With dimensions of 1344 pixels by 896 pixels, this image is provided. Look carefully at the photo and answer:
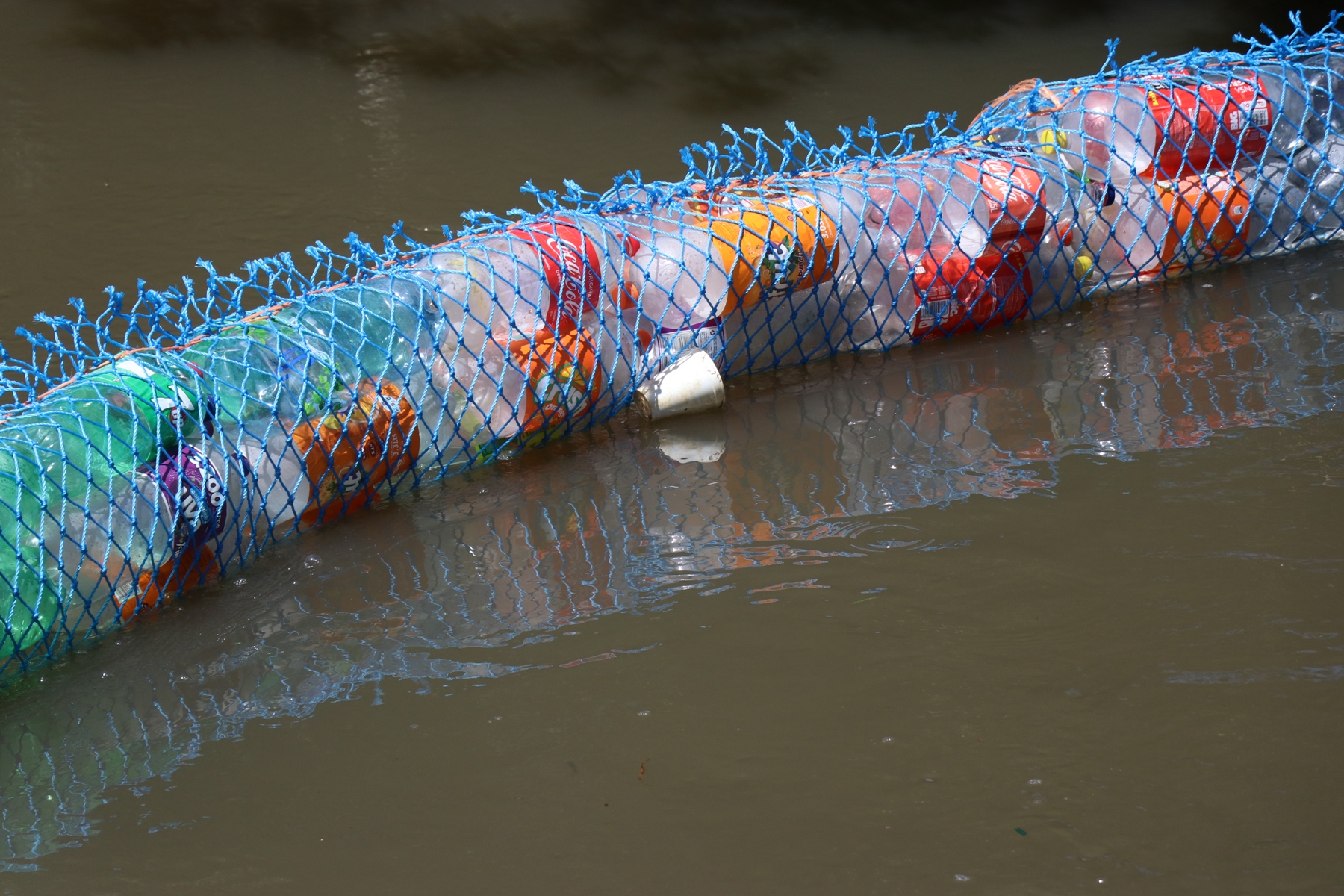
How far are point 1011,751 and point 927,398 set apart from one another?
1361 millimetres

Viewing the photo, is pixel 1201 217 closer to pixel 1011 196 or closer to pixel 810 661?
pixel 1011 196

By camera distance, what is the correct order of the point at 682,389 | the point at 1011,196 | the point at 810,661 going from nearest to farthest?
the point at 810,661
the point at 682,389
the point at 1011,196

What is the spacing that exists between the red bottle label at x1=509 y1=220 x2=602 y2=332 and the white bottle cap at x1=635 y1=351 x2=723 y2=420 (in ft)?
0.84

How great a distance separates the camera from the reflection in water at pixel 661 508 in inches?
90.0

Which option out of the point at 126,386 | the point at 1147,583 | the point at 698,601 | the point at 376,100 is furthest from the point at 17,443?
the point at 376,100

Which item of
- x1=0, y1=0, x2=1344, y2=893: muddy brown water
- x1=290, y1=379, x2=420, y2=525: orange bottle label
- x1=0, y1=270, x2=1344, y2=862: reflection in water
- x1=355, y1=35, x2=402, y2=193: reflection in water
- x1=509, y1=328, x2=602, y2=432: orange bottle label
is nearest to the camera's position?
x1=0, y1=0, x2=1344, y2=893: muddy brown water

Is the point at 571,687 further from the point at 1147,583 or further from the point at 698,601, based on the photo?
the point at 1147,583

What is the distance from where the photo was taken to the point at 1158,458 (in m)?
2.84

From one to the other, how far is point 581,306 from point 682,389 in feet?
1.11

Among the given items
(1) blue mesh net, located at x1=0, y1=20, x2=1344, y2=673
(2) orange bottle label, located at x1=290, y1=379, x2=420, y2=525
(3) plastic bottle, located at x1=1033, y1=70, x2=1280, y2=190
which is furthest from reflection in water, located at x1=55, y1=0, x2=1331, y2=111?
(2) orange bottle label, located at x1=290, y1=379, x2=420, y2=525

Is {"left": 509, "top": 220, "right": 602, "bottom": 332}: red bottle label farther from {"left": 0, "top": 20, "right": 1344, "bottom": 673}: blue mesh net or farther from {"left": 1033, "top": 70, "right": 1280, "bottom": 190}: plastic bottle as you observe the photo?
{"left": 1033, "top": 70, "right": 1280, "bottom": 190}: plastic bottle

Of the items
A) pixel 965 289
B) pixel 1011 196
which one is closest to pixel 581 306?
pixel 965 289

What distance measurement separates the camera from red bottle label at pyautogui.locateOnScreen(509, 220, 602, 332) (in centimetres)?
300

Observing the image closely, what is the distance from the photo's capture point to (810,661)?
7.45ft
